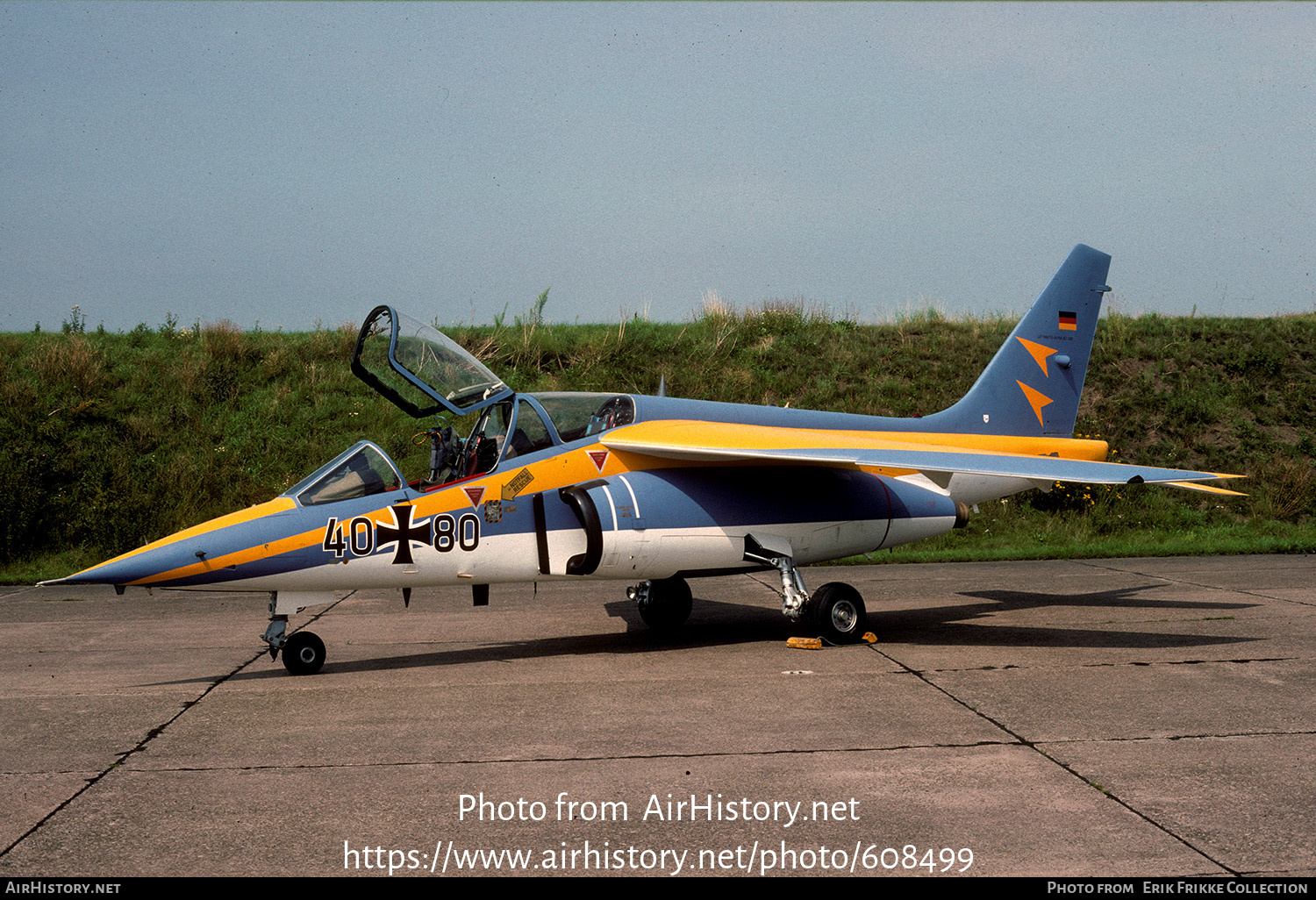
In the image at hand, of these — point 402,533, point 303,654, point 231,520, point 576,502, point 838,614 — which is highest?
point 576,502

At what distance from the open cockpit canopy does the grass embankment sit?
11.2 metres

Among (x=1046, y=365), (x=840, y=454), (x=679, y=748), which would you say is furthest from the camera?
(x=1046, y=365)

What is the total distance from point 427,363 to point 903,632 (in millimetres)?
5782

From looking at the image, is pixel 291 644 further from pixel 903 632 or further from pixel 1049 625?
pixel 1049 625

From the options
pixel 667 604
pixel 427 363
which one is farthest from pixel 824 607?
pixel 427 363

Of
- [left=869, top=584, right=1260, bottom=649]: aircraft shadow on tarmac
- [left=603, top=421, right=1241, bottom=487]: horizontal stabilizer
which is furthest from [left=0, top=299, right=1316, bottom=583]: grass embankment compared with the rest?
[left=603, top=421, right=1241, bottom=487]: horizontal stabilizer

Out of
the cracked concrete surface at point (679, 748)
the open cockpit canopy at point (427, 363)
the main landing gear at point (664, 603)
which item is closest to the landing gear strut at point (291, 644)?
the cracked concrete surface at point (679, 748)

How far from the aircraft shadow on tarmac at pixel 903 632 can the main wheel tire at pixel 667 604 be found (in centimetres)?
17

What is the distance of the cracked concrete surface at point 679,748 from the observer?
176 inches

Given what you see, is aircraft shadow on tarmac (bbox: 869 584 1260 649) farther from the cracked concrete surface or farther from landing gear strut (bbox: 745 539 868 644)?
landing gear strut (bbox: 745 539 868 644)

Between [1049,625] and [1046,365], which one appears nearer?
[1049,625]

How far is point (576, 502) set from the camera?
9273 mm

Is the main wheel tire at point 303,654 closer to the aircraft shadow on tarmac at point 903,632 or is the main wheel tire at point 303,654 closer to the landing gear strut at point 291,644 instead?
the landing gear strut at point 291,644

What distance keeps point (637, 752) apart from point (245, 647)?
6086 millimetres
